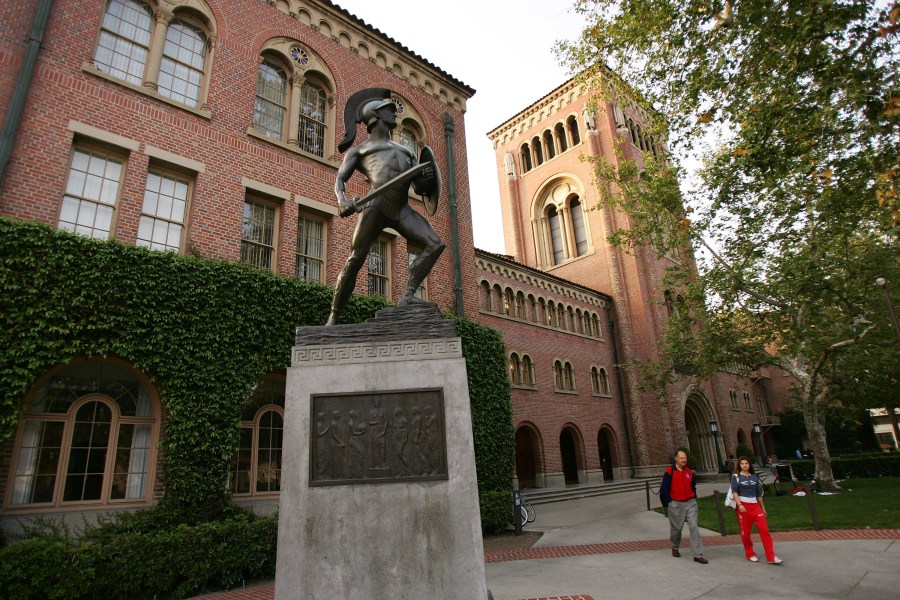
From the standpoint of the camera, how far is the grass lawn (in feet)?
34.2

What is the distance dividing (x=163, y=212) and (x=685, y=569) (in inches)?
490

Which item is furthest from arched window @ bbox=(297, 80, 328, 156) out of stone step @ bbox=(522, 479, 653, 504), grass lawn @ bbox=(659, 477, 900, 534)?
stone step @ bbox=(522, 479, 653, 504)

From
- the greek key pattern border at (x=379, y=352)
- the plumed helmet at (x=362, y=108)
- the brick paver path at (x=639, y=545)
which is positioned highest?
the plumed helmet at (x=362, y=108)

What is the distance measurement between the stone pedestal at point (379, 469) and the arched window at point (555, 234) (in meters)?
33.1

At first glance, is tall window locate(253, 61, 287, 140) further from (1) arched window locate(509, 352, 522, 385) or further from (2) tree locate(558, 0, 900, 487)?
(1) arched window locate(509, 352, 522, 385)

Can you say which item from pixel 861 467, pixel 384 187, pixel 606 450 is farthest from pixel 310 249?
pixel 861 467

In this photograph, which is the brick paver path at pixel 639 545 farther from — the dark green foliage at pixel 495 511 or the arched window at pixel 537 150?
the arched window at pixel 537 150

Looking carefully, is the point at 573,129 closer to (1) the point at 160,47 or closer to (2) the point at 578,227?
(2) the point at 578,227

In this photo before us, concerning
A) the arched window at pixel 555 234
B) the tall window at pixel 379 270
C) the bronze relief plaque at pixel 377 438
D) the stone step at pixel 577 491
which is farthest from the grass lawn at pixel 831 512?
the arched window at pixel 555 234

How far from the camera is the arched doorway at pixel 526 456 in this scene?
24703mm

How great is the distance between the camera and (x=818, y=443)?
1784 cm

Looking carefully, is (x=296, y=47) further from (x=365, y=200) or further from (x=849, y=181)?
(x=849, y=181)

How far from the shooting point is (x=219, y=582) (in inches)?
341

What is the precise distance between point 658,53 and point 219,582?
1339 centimetres
